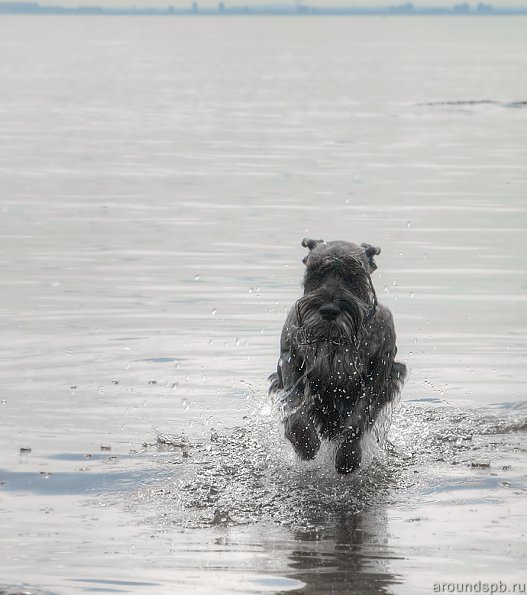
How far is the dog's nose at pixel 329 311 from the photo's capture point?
8.15 metres

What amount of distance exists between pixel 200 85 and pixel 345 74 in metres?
16.5

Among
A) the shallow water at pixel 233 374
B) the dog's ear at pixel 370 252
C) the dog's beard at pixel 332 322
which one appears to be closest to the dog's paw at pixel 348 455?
the shallow water at pixel 233 374

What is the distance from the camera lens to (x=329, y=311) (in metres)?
8.15

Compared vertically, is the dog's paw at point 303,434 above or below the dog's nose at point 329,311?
below

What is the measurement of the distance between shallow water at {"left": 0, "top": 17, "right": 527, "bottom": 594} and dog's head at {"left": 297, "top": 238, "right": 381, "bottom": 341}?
1.06 m

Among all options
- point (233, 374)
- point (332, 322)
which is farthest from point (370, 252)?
point (233, 374)

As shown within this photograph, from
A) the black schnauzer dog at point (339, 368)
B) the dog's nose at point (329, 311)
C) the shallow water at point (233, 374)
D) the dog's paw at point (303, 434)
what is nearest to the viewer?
the shallow water at point (233, 374)

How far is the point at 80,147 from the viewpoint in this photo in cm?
3166

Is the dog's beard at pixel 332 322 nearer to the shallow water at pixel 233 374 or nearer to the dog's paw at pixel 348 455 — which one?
the dog's paw at pixel 348 455

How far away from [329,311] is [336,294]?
14 centimetres

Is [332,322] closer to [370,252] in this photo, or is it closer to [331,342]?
[331,342]

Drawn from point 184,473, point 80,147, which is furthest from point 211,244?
point 80,147

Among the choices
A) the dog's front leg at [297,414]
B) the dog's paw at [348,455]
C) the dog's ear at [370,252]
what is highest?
the dog's ear at [370,252]

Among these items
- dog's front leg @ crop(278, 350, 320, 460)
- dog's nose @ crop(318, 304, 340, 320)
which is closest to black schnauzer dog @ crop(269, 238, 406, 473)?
dog's front leg @ crop(278, 350, 320, 460)
